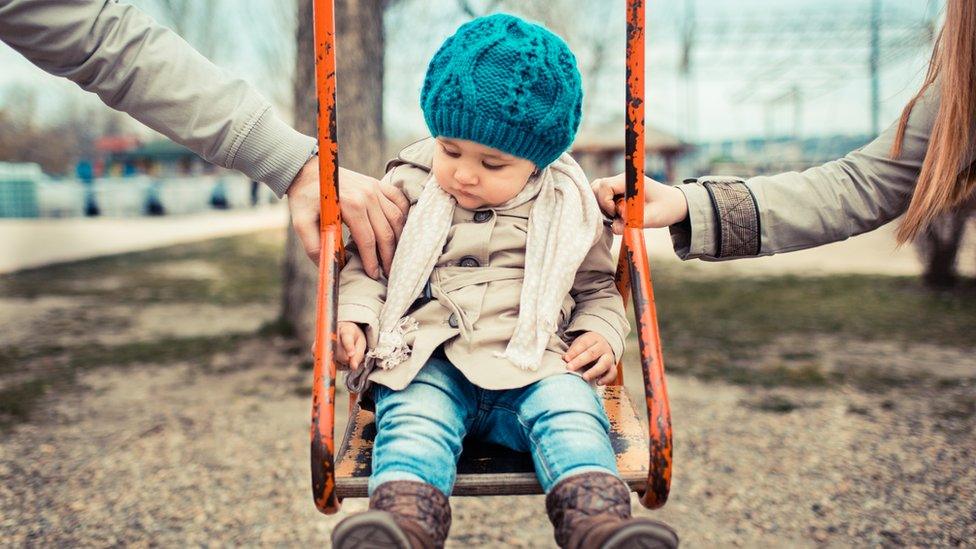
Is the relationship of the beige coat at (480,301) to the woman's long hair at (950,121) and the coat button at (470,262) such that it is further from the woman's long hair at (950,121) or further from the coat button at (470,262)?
the woman's long hair at (950,121)

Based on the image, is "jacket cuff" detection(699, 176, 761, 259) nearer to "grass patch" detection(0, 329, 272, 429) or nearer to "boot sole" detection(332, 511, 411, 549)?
"boot sole" detection(332, 511, 411, 549)

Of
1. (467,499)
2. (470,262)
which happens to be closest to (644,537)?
(470,262)

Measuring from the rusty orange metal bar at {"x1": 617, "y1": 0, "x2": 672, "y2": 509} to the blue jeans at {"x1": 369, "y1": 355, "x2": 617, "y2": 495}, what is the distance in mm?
125

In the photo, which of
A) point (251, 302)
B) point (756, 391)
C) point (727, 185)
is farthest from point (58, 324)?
point (727, 185)

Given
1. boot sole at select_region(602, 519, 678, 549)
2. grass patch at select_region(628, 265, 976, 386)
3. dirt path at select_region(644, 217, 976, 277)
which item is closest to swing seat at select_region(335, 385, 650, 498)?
boot sole at select_region(602, 519, 678, 549)

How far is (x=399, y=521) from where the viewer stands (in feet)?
4.30

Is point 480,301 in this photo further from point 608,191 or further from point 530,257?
point 608,191

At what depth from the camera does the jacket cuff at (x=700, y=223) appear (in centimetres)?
177

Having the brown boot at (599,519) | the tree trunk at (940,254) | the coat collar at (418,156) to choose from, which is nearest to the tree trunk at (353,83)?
the coat collar at (418,156)

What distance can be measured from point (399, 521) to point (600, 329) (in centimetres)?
60

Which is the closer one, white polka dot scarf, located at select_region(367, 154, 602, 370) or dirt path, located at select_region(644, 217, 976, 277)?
white polka dot scarf, located at select_region(367, 154, 602, 370)

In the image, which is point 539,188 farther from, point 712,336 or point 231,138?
point 712,336

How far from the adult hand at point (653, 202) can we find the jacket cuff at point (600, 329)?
0.20 meters

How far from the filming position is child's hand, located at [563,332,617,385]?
1.64m
